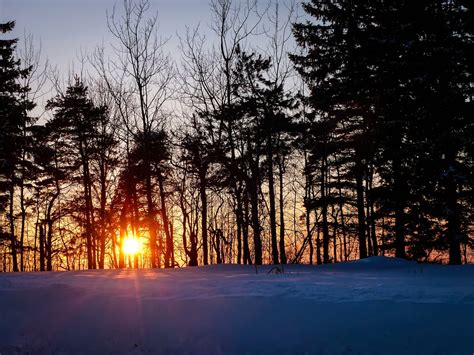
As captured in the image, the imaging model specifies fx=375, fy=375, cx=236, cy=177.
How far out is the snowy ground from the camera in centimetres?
318

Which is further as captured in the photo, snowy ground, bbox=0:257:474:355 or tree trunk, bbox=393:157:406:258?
tree trunk, bbox=393:157:406:258

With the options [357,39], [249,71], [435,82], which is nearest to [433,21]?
[435,82]

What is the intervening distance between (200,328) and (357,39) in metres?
15.1

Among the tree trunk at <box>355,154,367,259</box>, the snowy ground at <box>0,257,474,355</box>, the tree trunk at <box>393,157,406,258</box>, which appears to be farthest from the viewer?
the tree trunk at <box>355,154,367,259</box>

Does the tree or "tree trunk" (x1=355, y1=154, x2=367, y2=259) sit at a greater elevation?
the tree

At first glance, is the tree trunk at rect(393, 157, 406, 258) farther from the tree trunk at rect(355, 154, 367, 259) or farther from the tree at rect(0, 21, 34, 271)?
the tree at rect(0, 21, 34, 271)

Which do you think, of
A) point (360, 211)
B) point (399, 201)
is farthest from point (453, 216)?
point (360, 211)

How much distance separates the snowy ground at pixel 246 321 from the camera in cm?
318

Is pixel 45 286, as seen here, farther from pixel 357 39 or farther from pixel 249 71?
pixel 357 39

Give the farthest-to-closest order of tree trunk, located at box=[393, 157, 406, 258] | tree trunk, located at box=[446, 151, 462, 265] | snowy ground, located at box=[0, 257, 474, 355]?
tree trunk, located at box=[393, 157, 406, 258]
tree trunk, located at box=[446, 151, 462, 265]
snowy ground, located at box=[0, 257, 474, 355]

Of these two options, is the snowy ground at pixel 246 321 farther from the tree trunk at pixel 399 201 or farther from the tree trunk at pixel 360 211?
the tree trunk at pixel 360 211

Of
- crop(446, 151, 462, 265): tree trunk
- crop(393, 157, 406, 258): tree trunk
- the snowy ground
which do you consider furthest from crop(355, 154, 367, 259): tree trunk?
the snowy ground

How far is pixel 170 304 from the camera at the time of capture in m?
3.97

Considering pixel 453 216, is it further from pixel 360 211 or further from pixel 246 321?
pixel 246 321
